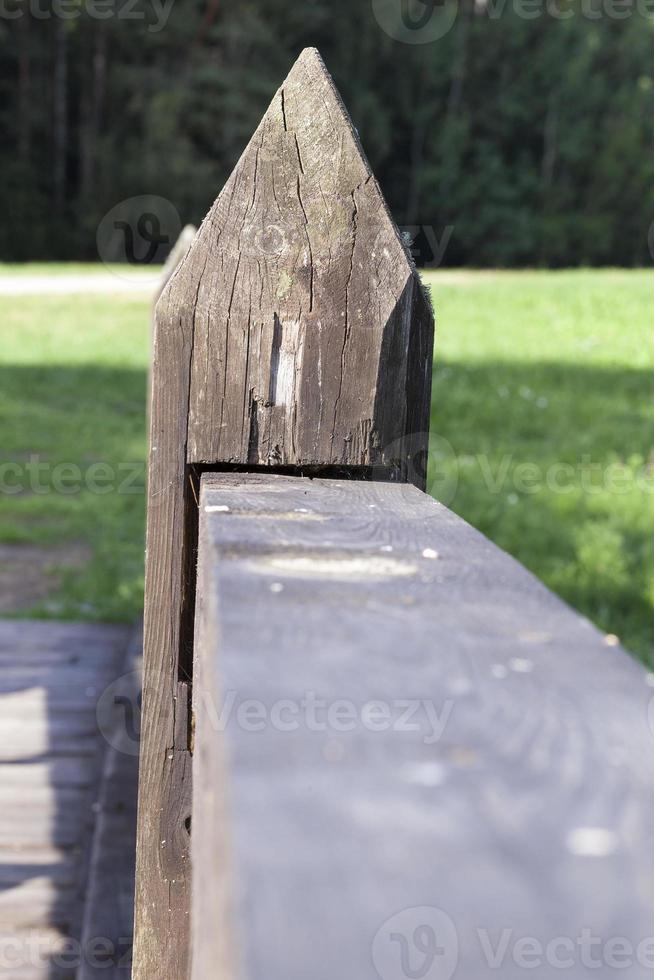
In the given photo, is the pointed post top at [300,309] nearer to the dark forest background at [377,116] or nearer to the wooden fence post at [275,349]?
the wooden fence post at [275,349]

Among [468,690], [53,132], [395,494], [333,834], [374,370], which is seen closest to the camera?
[333,834]

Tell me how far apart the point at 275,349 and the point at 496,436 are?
5801mm

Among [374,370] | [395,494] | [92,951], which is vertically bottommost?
[92,951]

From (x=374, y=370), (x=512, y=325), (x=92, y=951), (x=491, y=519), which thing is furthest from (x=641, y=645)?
(x=512, y=325)

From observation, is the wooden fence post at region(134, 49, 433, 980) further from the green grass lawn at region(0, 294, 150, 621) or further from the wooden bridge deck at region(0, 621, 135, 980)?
Result: the green grass lawn at region(0, 294, 150, 621)

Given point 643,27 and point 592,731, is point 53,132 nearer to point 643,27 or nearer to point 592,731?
point 643,27

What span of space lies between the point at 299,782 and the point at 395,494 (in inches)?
25.1

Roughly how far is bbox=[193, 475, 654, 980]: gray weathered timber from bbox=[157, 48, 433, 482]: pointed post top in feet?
1.54

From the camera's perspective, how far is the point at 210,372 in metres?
1.22

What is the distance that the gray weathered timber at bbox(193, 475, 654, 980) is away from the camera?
0.39 m

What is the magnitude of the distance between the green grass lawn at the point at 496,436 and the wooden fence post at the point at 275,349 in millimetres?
2797

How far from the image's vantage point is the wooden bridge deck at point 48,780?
2.41m

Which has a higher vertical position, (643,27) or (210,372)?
(643,27)

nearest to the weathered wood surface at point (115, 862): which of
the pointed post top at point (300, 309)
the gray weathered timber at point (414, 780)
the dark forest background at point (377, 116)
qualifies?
the pointed post top at point (300, 309)
